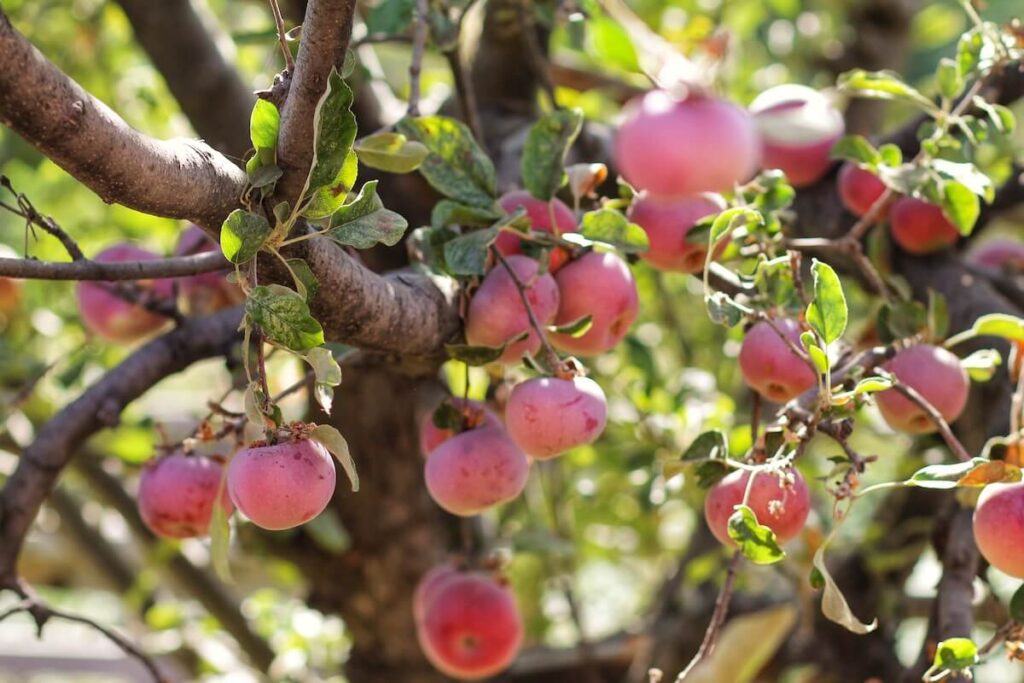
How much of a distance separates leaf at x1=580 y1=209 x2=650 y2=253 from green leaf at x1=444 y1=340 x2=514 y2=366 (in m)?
0.10

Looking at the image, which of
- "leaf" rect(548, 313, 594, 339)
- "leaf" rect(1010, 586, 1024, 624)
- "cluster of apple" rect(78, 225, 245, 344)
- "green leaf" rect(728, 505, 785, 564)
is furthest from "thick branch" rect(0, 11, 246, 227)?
"leaf" rect(1010, 586, 1024, 624)

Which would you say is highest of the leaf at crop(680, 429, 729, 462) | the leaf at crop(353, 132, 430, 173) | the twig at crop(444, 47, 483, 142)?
the twig at crop(444, 47, 483, 142)

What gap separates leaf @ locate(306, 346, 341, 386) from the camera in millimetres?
654

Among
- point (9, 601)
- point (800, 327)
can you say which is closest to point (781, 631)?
point (800, 327)

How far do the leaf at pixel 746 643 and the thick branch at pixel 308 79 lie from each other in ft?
3.04

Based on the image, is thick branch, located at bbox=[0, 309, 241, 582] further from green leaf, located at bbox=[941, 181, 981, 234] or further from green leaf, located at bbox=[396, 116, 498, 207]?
green leaf, located at bbox=[941, 181, 981, 234]

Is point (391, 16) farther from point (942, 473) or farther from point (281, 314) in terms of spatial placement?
point (942, 473)

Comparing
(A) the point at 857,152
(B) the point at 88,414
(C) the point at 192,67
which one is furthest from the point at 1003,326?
(C) the point at 192,67

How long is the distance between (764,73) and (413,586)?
3.65ft

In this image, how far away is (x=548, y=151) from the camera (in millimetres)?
846

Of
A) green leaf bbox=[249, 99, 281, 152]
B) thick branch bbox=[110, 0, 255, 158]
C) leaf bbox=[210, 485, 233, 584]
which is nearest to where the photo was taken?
green leaf bbox=[249, 99, 281, 152]

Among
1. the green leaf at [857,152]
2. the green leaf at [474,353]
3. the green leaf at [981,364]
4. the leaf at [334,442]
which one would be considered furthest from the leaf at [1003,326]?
the leaf at [334,442]

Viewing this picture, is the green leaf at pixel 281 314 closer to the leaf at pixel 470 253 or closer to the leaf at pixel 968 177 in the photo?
the leaf at pixel 470 253

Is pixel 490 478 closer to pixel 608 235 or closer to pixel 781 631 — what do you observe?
pixel 608 235
